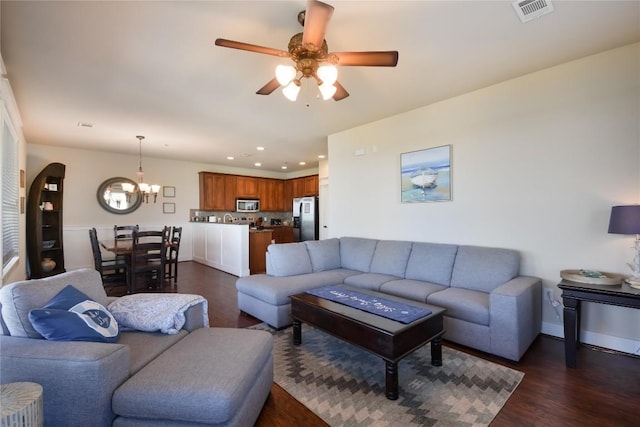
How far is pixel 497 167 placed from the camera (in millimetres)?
3188

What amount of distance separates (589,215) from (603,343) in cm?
114

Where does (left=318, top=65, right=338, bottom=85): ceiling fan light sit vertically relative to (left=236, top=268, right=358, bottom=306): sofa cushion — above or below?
above

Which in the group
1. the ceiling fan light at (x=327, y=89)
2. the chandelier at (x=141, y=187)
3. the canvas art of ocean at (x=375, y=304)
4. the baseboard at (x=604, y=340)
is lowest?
the baseboard at (x=604, y=340)

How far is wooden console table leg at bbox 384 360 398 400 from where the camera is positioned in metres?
1.91

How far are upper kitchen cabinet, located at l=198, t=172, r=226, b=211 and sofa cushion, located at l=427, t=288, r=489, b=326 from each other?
641 cm

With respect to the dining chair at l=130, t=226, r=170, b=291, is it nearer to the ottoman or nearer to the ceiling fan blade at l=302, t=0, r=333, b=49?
the ottoman

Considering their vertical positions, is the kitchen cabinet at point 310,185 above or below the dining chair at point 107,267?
above

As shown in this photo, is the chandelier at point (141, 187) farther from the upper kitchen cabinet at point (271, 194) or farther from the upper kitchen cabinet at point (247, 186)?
the upper kitchen cabinet at point (271, 194)

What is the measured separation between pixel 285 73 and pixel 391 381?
2142mm

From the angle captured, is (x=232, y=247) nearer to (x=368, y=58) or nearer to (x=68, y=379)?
(x=68, y=379)

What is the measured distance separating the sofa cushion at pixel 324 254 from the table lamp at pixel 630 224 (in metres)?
2.88

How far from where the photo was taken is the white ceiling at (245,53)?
196 centimetres

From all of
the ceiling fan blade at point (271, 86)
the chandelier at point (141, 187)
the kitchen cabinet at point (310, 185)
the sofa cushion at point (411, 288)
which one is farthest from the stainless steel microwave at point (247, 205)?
the ceiling fan blade at point (271, 86)

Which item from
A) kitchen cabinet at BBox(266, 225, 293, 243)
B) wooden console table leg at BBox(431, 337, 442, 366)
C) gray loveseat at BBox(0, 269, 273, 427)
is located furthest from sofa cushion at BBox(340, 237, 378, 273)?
kitchen cabinet at BBox(266, 225, 293, 243)
